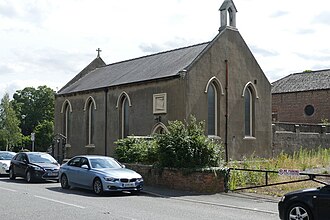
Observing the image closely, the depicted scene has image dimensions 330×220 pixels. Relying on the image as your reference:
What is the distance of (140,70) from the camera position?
119 ft

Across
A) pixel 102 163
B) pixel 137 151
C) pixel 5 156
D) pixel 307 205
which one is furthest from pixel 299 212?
pixel 5 156

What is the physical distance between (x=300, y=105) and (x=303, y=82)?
11.9ft

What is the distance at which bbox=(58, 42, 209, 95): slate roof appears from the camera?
3223 centimetres

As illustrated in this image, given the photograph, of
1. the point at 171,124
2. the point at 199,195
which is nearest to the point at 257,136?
the point at 171,124

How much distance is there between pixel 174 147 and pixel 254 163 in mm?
4735

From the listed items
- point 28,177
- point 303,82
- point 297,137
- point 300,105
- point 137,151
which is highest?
point 303,82

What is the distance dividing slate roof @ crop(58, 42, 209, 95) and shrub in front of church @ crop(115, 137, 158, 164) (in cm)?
742

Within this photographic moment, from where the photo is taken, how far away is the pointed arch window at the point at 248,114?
34094mm

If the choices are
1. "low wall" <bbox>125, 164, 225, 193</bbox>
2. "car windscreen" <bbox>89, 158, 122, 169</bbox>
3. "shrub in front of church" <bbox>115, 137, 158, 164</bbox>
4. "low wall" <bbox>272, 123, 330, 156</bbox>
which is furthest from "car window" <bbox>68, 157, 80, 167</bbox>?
"low wall" <bbox>272, 123, 330, 156</bbox>

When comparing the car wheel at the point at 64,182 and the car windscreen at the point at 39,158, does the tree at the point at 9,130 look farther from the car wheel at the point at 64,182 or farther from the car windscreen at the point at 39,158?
the car wheel at the point at 64,182

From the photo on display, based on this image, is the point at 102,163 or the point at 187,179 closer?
the point at 187,179

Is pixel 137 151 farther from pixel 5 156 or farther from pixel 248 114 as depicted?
pixel 248 114

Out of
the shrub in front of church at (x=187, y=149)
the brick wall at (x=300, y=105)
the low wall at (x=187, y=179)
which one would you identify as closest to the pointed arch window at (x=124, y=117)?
the low wall at (x=187, y=179)

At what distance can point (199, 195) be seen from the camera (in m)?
17.7
